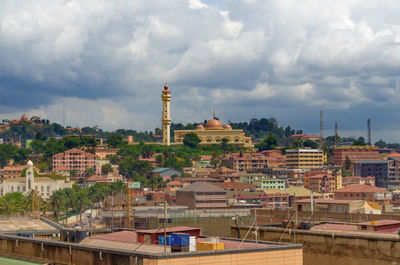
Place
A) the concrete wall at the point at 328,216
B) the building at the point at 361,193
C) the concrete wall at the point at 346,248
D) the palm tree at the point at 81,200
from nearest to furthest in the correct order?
the concrete wall at the point at 346,248 → the concrete wall at the point at 328,216 → the palm tree at the point at 81,200 → the building at the point at 361,193

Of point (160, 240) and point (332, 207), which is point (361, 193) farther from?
point (160, 240)

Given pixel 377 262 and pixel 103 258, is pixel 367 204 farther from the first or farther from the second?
pixel 103 258

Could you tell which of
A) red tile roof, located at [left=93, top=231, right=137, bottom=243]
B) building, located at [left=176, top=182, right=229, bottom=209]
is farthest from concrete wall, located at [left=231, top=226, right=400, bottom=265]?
building, located at [left=176, top=182, right=229, bottom=209]

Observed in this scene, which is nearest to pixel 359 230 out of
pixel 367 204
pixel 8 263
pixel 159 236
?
pixel 159 236

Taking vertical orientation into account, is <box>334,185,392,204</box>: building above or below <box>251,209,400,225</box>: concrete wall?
below

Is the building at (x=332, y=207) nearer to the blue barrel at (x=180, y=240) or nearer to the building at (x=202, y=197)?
the blue barrel at (x=180, y=240)

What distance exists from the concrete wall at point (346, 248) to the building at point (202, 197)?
117 metres

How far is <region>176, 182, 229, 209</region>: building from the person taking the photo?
155 m

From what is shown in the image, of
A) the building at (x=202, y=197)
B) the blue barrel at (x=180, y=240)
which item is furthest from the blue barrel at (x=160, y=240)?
the building at (x=202, y=197)

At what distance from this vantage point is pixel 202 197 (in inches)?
6137

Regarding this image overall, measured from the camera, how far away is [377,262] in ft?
107

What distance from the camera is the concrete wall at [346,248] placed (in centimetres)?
3241

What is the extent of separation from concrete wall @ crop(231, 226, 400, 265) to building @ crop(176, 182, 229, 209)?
117m

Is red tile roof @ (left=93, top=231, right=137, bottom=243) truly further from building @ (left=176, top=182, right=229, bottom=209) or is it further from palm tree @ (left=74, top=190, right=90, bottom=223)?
palm tree @ (left=74, top=190, right=90, bottom=223)
